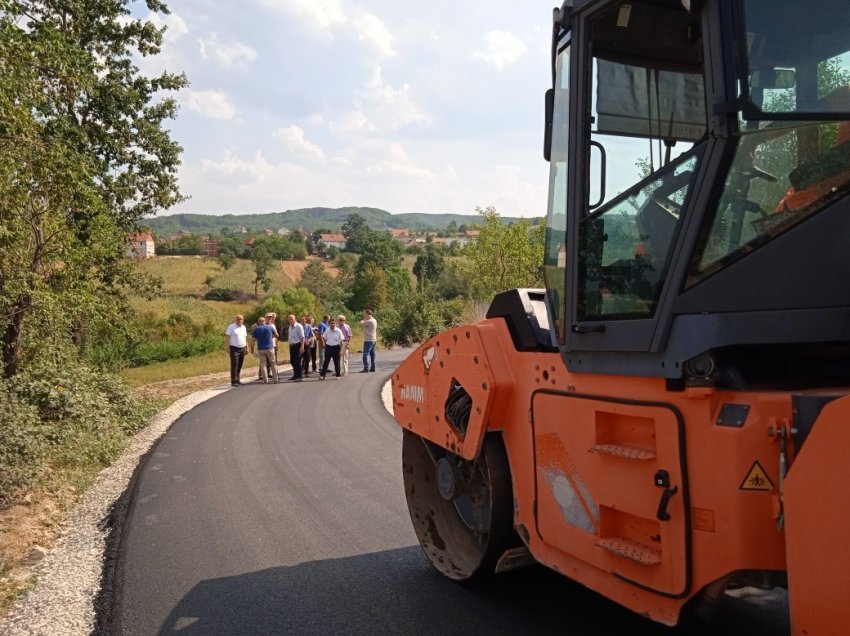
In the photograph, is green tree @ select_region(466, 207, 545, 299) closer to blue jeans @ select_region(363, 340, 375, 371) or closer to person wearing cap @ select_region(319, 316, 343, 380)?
blue jeans @ select_region(363, 340, 375, 371)

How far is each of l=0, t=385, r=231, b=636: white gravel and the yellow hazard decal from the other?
12.1 feet

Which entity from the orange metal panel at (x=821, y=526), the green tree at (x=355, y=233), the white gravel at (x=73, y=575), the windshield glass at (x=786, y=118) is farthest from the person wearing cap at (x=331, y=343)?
the green tree at (x=355, y=233)

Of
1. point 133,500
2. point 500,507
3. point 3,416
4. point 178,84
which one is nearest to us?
point 500,507

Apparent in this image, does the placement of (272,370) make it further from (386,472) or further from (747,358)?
(747,358)

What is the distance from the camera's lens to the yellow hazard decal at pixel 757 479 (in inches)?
93.7

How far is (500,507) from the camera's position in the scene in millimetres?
3916

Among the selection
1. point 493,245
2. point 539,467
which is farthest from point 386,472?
point 493,245

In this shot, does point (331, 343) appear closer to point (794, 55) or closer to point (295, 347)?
point (295, 347)

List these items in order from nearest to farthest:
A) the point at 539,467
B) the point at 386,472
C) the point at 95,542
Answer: the point at 539,467, the point at 95,542, the point at 386,472

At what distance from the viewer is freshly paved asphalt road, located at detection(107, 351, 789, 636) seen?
3.98 meters

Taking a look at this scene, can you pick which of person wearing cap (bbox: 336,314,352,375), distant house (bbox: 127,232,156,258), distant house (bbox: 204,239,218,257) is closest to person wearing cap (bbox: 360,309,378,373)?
person wearing cap (bbox: 336,314,352,375)

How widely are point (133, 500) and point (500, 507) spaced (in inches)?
174

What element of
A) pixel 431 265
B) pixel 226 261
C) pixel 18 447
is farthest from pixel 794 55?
pixel 226 261

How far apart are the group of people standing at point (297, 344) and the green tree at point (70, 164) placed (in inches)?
118
